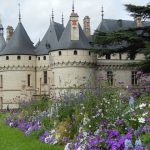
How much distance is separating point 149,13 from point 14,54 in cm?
2531

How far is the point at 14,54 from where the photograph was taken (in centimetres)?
4200

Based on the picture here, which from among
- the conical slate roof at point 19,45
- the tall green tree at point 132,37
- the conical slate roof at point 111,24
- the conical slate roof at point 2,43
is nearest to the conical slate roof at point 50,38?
the conical slate roof at point 19,45

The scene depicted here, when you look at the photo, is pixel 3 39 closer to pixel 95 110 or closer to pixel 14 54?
pixel 14 54

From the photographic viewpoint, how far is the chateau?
125 feet

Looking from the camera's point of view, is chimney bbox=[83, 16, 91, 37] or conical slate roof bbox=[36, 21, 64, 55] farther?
chimney bbox=[83, 16, 91, 37]

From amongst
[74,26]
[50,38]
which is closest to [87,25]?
[50,38]

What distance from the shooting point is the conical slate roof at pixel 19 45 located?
4219 centimetres

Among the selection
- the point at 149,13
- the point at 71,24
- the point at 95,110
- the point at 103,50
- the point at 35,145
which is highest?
the point at 71,24

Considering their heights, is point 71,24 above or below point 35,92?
above

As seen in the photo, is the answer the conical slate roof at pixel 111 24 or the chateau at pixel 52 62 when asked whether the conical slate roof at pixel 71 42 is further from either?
the conical slate roof at pixel 111 24

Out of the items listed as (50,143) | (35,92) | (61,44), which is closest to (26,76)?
(35,92)

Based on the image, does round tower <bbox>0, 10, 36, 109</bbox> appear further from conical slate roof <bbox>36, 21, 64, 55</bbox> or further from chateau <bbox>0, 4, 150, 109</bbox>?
conical slate roof <bbox>36, 21, 64, 55</bbox>

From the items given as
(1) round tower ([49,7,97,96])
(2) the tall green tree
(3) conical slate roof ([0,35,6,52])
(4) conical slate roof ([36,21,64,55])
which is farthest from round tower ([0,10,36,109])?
(2) the tall green tree

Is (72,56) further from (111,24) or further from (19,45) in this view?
(19,45)
